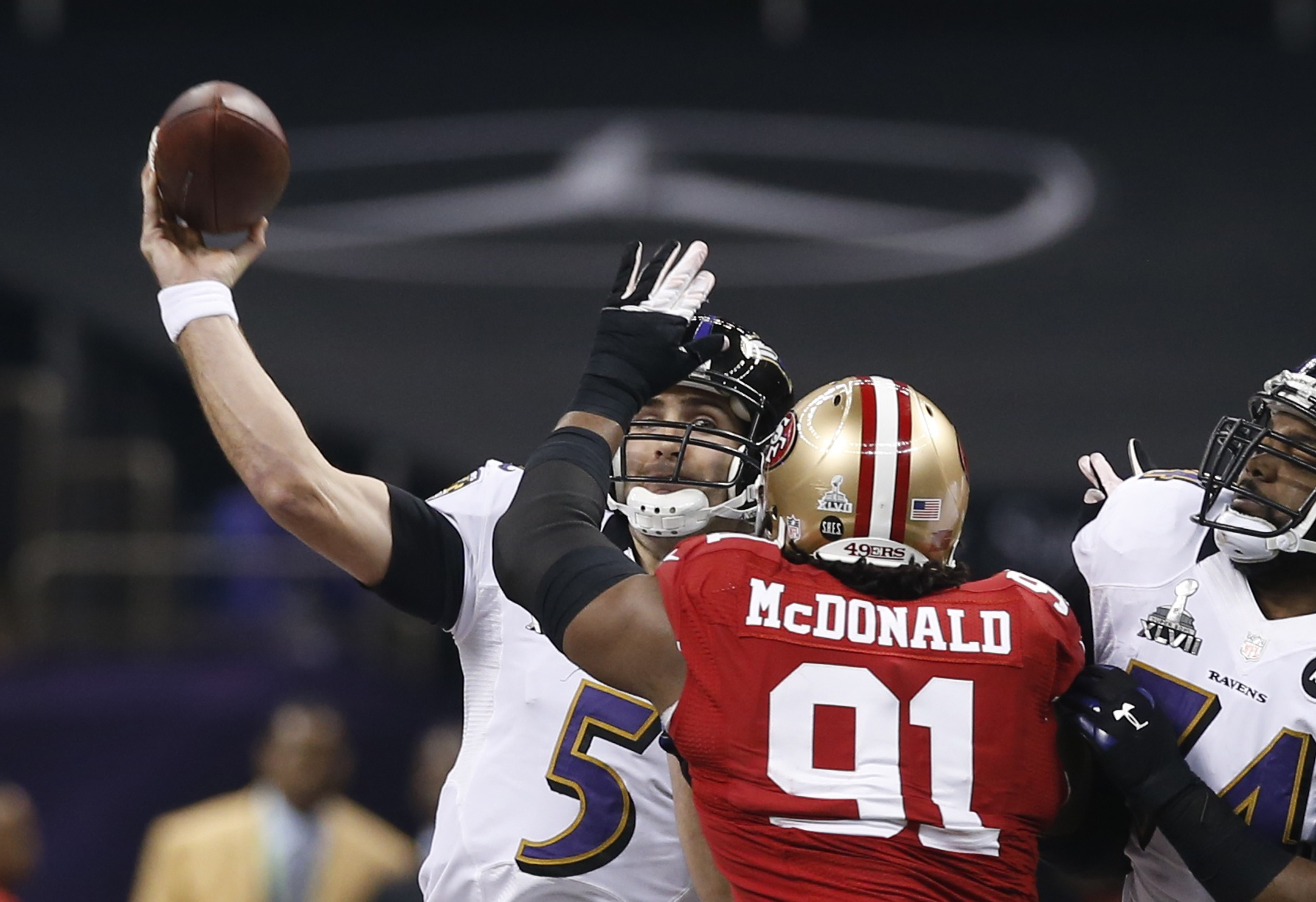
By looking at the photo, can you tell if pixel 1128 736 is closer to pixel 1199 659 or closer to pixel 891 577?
pixel 1199 659

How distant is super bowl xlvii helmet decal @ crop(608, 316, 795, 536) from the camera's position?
3154 mm

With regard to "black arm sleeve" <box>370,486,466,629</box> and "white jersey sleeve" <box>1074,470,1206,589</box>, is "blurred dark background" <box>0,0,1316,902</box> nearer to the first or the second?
"black arm sleeve" <box>370,486,466,629</box>

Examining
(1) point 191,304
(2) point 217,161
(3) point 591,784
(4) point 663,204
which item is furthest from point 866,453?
(4) point 663,204

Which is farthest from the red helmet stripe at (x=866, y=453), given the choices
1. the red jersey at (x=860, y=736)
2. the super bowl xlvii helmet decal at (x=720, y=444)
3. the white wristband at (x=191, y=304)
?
the white wristband at (x=191, y=304)

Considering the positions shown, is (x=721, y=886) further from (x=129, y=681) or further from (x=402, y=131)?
(x=402, y=131)

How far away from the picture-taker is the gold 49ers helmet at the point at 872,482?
256 cm

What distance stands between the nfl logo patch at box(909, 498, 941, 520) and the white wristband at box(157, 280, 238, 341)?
1.15 m

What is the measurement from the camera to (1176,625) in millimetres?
2934

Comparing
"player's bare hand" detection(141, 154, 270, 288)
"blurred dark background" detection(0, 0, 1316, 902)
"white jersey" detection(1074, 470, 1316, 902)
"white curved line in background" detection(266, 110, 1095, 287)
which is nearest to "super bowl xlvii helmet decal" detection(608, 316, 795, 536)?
"white jersey" detection(1074, 470, 1316, 902)

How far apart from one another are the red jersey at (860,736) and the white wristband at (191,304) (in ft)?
2.98

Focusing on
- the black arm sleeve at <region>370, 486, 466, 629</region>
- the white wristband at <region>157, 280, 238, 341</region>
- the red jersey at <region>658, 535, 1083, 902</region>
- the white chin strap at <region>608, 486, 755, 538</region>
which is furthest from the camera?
the white chin strap at <region>608, 486, 755, 538</region>

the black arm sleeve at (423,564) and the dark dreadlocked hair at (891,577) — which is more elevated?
the dark dreadlocked hair at (891,577)

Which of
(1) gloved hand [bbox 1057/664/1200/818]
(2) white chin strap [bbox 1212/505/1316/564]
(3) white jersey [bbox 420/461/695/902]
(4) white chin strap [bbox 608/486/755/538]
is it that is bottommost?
(3) white jersey [bbox 420/461/695/902]

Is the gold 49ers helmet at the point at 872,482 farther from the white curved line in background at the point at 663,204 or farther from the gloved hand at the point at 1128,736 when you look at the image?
the white curved line in background at the point at 663,204
